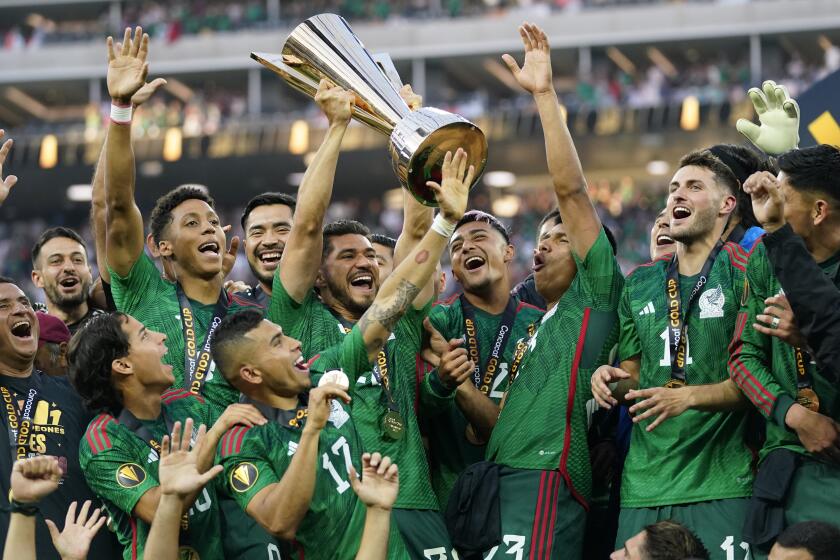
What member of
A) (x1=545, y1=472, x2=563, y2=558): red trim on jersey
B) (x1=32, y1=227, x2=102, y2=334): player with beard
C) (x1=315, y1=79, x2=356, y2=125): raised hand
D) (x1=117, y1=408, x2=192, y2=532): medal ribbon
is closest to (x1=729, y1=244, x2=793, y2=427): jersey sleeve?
(x1=545, y1=472, x2=563, y2=558): red trim on jersey

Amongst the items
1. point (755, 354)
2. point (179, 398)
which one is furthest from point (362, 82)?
point (755, 354)

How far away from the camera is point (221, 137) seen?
1316 inches

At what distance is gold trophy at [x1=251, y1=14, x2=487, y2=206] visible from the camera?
5301mm

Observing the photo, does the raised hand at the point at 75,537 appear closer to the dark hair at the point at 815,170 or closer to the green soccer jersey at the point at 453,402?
the green soccer jersey at the point at 453,402

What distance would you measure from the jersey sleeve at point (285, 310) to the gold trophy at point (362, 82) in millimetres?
692

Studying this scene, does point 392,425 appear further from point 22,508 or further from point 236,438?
point 22,508

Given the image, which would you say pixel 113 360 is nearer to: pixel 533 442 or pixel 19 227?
pixel 533 442

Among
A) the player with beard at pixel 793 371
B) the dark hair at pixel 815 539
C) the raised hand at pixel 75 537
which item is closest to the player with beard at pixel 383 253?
the player with beard at pixel 793 371

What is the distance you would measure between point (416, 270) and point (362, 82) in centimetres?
95

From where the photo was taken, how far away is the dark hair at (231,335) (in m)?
5.11

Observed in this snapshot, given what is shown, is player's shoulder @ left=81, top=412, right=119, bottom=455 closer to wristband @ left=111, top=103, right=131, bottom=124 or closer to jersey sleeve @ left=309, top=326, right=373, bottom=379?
jersey sleeve @ left=309, top=326, right=373, bottom=379

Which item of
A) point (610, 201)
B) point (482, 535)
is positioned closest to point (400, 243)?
point (482, 535)

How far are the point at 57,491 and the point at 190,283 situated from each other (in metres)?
1.13

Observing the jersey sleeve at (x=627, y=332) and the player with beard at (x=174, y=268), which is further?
the jersey sleeve at (x=627, y=332)
